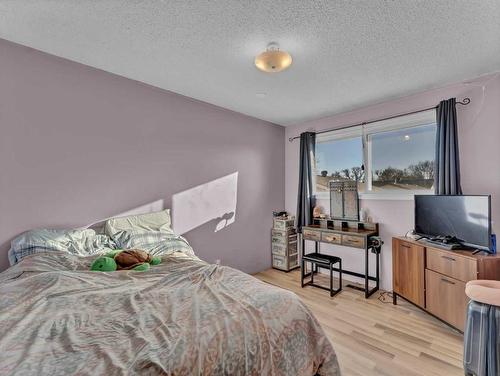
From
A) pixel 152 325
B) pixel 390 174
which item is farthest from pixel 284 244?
pixel 152 325

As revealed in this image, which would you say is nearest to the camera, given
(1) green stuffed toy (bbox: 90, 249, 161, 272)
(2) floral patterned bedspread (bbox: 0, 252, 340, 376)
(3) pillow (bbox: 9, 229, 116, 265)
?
(2) floral patterned bedspread (bbox: 0, 252, 340, 376)

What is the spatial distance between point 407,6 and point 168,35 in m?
1.68

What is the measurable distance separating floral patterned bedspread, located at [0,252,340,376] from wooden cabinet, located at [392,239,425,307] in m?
1.74

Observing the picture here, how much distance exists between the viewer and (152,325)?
1.07 meters

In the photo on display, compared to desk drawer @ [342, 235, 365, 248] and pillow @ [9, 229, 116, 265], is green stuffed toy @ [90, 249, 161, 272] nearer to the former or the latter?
pillow @ [9, 229, 116, 265]

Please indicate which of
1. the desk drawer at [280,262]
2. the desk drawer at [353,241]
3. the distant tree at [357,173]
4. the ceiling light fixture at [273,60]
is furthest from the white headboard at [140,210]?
the distant tree at [357,173]

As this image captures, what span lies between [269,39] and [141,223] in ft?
6.91

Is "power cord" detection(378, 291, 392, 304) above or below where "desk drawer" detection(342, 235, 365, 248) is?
below

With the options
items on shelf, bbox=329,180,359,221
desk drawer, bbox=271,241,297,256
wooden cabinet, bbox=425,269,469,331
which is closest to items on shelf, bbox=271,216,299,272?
desk drawer, bbox=271,241,297,256

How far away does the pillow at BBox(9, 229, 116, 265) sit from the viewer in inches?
75.2

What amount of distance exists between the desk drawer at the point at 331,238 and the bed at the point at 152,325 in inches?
81.3

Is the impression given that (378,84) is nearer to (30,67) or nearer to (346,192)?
(346,192)

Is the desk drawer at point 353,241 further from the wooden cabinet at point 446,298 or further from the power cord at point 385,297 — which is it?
the wooden cabinet at point 446,298

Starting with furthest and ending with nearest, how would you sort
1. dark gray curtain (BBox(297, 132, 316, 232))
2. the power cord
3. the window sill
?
dark gray curtain (BBox(297, 132, 316, 232))
the window sill
the power cord
